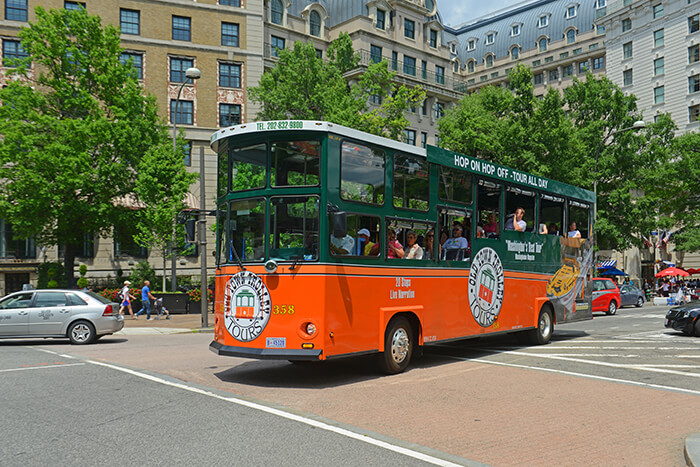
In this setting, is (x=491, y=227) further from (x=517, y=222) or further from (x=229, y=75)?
(x=229, y=75)

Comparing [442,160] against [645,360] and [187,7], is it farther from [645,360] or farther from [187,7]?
[187,7]

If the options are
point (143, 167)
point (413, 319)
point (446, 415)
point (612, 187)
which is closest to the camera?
point (446, 415)

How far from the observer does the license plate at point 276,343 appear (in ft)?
29.6

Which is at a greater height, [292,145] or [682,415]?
[292,145]

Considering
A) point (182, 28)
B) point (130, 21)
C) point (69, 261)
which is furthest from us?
point (182, 28)

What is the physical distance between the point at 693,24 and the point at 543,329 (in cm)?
5653

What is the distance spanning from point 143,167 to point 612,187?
103 ft

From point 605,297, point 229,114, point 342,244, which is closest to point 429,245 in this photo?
point 342,244

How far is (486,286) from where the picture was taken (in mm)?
12625

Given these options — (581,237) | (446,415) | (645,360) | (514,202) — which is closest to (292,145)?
(446,415)

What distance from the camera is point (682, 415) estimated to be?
743 centimetres

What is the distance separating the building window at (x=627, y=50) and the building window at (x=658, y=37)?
11.6 feet

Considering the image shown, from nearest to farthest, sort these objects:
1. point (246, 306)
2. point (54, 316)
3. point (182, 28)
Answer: point (246, 306) → point (54, 316) → point (182, 28)

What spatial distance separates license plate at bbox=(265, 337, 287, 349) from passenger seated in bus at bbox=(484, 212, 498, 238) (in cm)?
547
